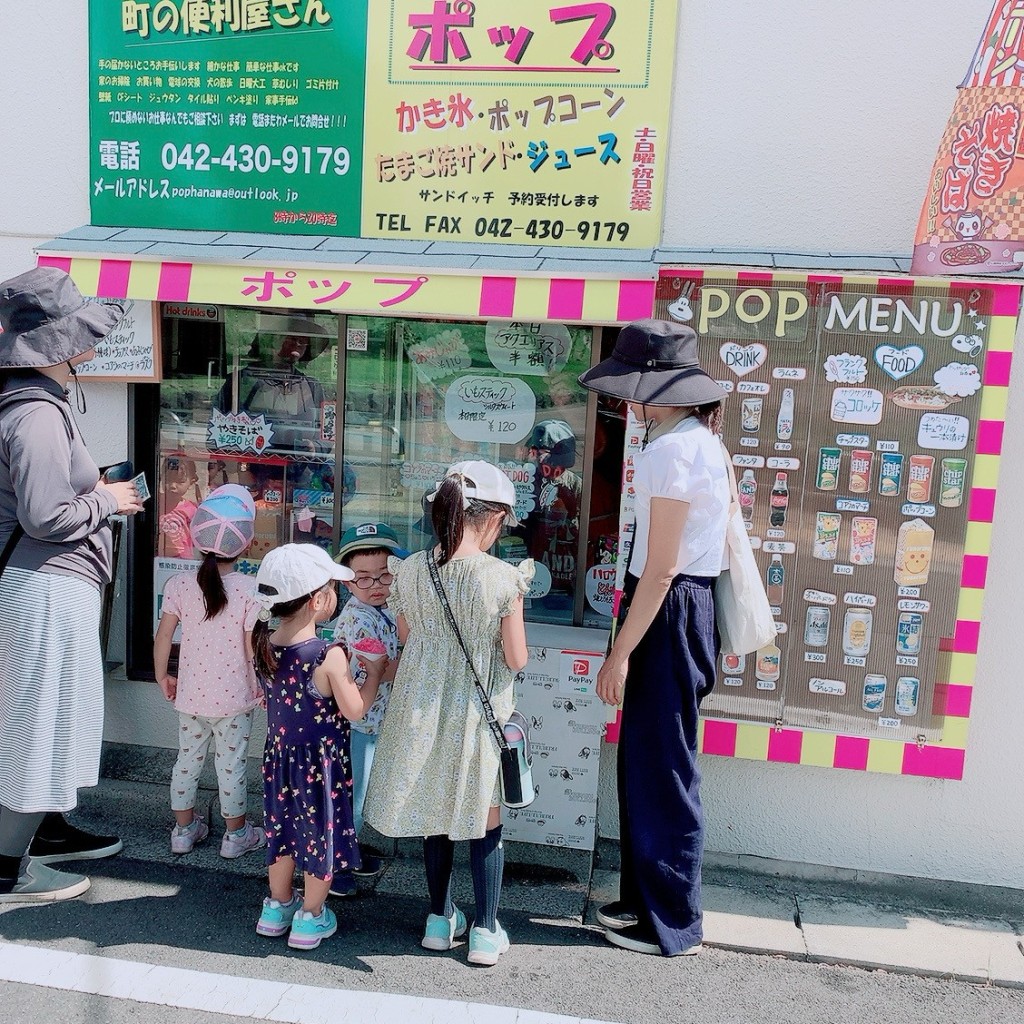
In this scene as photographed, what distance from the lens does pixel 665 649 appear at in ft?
12.1

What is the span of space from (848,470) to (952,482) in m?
0.40

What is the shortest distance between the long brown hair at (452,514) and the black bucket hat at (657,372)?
0.61 m

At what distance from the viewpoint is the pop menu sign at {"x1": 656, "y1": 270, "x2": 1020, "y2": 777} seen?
4090 millimetres

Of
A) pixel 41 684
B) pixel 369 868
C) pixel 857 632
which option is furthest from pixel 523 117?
pixel 369 868

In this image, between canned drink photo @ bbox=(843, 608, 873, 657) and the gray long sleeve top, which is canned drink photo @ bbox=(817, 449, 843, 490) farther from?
the gray long sleeve top

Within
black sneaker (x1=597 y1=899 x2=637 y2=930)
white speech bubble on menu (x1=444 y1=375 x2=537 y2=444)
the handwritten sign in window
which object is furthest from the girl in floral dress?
the handwritten sign in window

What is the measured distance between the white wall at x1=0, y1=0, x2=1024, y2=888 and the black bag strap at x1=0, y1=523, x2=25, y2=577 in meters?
2.79

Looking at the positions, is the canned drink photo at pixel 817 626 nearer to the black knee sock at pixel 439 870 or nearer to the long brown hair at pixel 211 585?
the black knee sock at pixel 439 870

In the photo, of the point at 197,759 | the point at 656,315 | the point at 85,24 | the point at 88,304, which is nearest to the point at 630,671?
the point at 656,315

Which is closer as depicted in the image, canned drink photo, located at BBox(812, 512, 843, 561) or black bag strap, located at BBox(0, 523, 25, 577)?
black bag strap, located at BBox(0, 523, 25, 577)

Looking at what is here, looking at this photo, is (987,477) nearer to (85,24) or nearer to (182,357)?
(182,357)

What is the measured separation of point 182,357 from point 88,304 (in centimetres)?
118

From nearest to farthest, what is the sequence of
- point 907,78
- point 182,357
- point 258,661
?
point 258,661 < point 907,78 < point 182,357

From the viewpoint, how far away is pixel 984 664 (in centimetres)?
428
